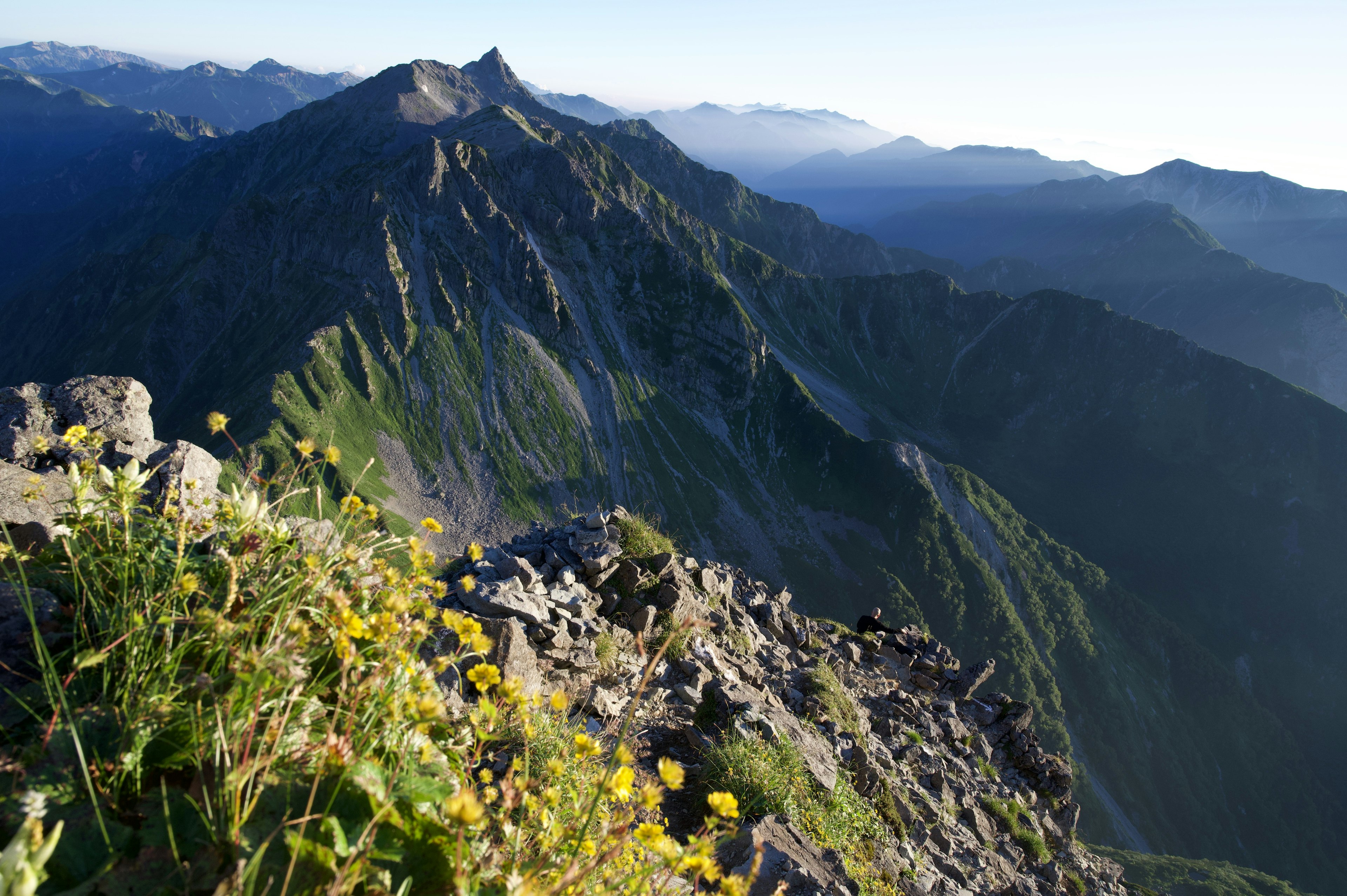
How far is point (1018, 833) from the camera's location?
53.3 feet

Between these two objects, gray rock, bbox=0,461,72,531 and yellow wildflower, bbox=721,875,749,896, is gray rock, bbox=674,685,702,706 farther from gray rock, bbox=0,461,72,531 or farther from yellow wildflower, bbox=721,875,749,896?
gray rock, bbox=0,461,72,531

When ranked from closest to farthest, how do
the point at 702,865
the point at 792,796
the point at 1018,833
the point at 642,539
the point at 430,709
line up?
1. the point at 430,709
2. the point at 702,865
3. the point at 792,796
4. the point at 642,539
5. the point at 1018,833

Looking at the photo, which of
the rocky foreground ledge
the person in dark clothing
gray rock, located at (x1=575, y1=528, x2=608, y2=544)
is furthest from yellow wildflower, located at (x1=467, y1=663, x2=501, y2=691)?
the person in dark clothing

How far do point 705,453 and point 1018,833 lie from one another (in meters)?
138

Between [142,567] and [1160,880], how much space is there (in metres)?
74.3

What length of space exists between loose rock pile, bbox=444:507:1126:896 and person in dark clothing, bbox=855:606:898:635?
1052mm

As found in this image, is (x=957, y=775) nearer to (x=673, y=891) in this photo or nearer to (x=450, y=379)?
(x=673, y=891)

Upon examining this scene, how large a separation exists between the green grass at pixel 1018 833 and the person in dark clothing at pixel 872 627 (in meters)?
8.33

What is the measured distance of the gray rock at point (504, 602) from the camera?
34.0 feet

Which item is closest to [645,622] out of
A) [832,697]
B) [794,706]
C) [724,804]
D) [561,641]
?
[561,641]

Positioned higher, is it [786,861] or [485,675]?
[485,675]

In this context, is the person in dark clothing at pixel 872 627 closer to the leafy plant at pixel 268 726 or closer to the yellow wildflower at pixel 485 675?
the leafy plant at pixel 268 726

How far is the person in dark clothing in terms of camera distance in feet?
81.8

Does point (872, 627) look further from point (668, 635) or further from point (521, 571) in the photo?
point (521, 571)
